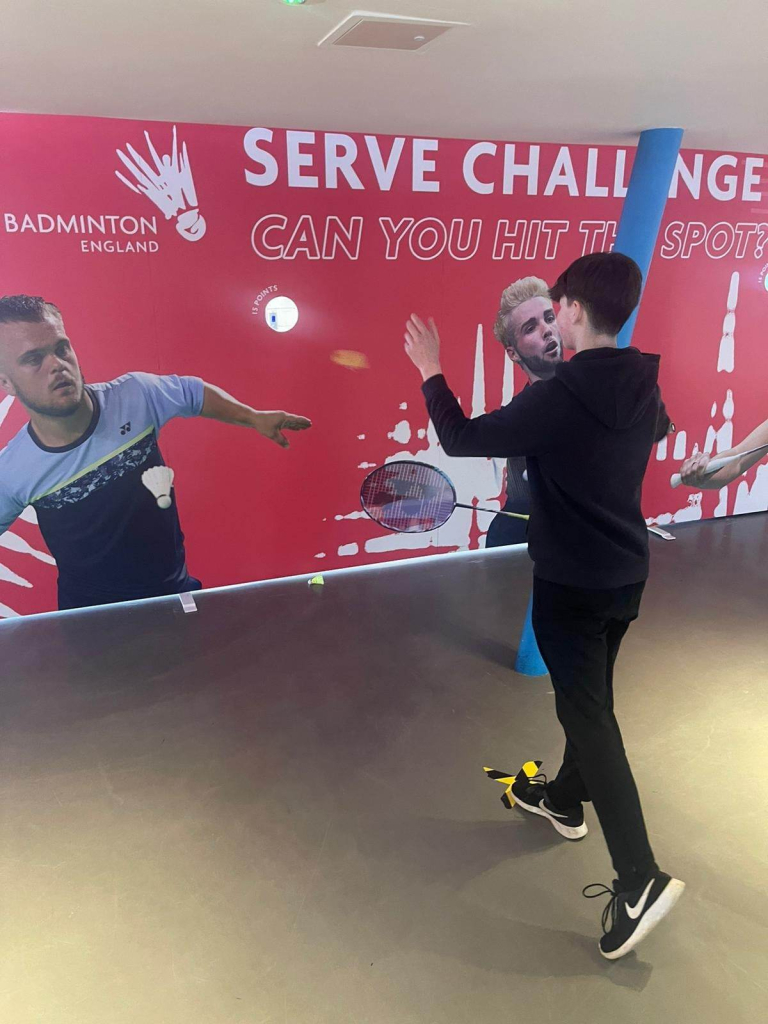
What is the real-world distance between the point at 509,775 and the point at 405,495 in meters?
1.47

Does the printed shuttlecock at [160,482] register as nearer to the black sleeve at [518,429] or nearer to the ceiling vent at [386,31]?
the ceiling vent at [386,31]

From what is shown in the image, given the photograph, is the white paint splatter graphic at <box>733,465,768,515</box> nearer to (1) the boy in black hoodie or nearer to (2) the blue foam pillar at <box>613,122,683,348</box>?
(2) the blue foam pillar at <box>613,122,683,348</box>

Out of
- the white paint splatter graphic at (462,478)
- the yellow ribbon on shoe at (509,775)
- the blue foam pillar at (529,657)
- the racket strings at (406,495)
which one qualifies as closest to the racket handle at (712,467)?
the blue foam pillar at (529,657)

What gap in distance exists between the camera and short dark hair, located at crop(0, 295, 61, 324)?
11.9 feet

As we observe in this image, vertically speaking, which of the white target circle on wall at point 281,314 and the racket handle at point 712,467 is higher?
the white target circle on wall at point 281,314

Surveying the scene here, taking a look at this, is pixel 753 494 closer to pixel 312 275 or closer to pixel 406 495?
pixel 406 495

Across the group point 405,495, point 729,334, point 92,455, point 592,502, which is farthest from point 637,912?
point 729,334

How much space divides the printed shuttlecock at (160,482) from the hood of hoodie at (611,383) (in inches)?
109

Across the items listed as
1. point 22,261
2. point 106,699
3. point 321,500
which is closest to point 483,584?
point 321,500

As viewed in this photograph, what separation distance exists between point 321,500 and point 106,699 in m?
1.76

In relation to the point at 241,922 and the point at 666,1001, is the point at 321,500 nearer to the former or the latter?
the point at 241,922

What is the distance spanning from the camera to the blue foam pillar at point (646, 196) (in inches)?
123

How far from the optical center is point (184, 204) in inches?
149

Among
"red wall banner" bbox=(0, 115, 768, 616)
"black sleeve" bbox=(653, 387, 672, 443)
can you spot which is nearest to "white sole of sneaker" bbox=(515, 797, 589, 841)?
"black sleeve" bbox=(653, 387, 672, 443)
